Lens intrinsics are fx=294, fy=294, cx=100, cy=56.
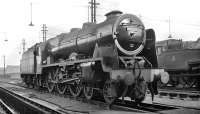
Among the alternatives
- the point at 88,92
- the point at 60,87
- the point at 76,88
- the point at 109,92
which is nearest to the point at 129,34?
the point at 109,92

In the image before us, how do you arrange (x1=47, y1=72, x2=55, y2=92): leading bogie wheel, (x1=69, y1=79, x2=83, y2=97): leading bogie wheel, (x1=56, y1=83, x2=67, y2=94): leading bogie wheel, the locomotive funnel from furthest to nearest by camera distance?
(x1=47, y1=72, x2=55, y2=92): leading bogie wheel → (x1=56, y1=83, x2=67, y2=94): leading bogie wheel → (x1=69, y1=79, x2=83, y2=97): leading bogie wheel → the locomotive funnel

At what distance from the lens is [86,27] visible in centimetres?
1339

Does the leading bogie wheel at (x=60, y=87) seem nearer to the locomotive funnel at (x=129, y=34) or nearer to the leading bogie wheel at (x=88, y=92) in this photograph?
the leading bogie wheel at (x=88, y=92)

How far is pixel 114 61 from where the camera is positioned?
397 inches

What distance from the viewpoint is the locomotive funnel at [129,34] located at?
34.7 feet

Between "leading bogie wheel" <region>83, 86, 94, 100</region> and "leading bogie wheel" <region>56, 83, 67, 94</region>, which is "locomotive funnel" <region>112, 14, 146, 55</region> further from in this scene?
"leading bogie wheel" <region>56, 83, 67, 94</region>

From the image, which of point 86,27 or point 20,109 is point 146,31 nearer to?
point 86,27

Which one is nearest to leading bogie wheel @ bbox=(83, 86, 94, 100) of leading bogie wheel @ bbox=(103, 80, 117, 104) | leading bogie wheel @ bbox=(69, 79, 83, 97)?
leading bogie wheel @ bbox=(69, 79, 83, 97)

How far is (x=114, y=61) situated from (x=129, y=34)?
139 cm

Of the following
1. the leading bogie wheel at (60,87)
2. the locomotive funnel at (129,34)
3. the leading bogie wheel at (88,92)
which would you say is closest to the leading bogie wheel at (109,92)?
the leading bogie wheel at (88,92)

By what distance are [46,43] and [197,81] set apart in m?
9.44

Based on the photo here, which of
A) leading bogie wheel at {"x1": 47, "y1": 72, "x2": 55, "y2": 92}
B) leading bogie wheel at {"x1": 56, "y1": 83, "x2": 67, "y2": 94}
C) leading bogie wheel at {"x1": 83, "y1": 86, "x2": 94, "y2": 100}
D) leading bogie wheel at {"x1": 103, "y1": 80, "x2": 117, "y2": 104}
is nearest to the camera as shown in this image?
leading bogie wheel at {"x1": 103, "y1": 80, "x2": 117, "y2": 104}

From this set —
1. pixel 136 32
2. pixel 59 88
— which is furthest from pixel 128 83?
pixel 59 88

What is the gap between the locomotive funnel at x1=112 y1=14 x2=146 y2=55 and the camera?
10570mm
